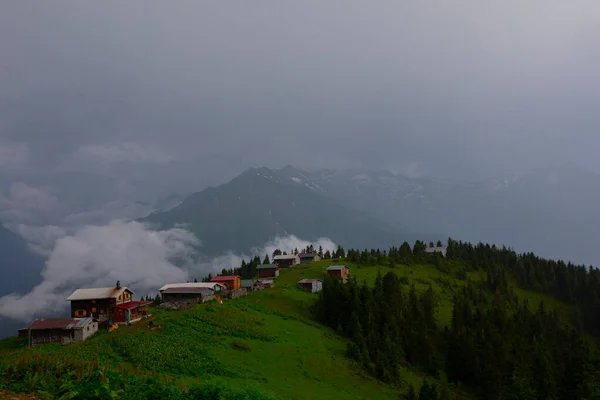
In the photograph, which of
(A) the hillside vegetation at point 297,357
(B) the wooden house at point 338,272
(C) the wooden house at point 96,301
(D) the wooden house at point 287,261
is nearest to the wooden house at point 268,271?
(A) the hillside vegetation at point 297,357

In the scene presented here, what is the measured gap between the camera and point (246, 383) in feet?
132

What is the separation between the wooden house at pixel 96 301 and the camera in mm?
70188

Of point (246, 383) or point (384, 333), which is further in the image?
point (384, 333)

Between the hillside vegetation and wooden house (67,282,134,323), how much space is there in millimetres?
6947

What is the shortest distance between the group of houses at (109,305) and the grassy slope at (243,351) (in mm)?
3188

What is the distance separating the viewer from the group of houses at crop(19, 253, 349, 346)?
54688 millimetres

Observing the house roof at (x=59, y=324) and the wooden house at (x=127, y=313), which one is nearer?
the house roof at (x=59, y=324)

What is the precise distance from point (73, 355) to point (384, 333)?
4710 cm

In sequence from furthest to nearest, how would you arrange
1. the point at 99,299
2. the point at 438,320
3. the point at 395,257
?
1. the point at 395,257
2. the point at 438,320
3. the point at 99,299

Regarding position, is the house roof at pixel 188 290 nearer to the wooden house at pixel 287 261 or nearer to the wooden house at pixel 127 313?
the wooden house at pixel 127 313

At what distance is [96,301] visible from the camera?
233ft

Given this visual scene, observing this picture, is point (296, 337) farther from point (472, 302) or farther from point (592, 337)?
point (592, 337)

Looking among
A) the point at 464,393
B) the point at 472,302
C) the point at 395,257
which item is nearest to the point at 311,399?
the point at 464,393

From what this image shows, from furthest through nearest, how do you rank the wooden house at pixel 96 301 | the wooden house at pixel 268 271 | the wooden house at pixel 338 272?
the wooden house at pixel 268 271, the wooden house at pixel 338 272, the wooden house at pixel 96 301
